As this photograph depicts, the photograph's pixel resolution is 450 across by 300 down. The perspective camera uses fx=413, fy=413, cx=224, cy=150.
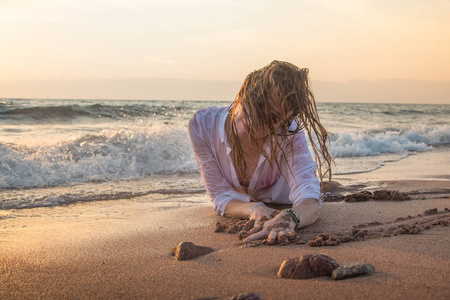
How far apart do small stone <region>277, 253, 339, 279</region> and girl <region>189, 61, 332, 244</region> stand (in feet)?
1.62

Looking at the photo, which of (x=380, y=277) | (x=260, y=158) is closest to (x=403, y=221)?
(x=260, y=158)

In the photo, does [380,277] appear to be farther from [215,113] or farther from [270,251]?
[215,113]

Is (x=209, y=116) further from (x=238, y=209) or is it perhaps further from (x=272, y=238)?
(x=272, y=238)

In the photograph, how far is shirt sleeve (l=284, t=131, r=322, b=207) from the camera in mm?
2805

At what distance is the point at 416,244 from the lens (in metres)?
2.13

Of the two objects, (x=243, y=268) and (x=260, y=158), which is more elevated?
(x=260, y=158)

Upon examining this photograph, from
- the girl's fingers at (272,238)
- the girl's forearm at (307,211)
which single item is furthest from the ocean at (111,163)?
the girl's fingers at (272,238)

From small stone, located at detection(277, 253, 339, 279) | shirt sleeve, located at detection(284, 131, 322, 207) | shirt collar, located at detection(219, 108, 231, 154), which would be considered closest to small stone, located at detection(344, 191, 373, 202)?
shirt sleeve, located at detection(284, 131, 322, 207)

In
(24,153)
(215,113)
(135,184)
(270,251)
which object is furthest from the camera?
(24,153)

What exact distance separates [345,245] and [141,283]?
1091 mm

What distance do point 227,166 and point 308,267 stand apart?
140 cm

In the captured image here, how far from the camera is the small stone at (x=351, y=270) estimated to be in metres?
1.64

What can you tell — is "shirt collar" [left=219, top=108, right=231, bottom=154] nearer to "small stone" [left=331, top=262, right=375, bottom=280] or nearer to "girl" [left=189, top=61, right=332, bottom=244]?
"girl" [left=189, top=61, right=332, bottom=244]

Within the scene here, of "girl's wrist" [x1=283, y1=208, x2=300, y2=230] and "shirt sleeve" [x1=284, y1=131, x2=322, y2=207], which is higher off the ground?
"shirt sleeve" [x1=284, y1=131, x2=322, y2=207]
